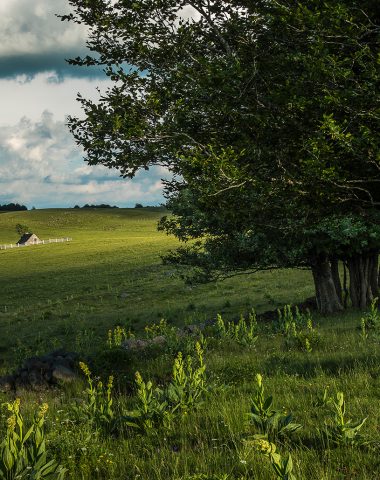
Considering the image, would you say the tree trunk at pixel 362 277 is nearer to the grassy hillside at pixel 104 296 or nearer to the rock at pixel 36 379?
the grassy hillside at pixel 104 296

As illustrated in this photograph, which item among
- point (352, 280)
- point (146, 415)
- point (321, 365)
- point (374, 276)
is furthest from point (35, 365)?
point (374, 276)

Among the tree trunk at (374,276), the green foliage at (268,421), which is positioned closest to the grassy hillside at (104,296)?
the tree trunk at (374,276)

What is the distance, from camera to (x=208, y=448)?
17.5ft

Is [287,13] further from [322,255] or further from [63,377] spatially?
[322,255]

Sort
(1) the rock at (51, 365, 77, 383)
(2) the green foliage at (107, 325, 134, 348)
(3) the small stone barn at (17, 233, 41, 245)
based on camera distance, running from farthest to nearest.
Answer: (3) the small stone barn at (17, 233, 41, 245) → (2) the green foliage at (107, 325, 134, 348) → (1) the rock at (51, 365, 77, 383)

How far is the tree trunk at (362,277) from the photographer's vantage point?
1880cm

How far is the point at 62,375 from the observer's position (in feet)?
32.9

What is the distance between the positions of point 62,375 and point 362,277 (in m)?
12.9

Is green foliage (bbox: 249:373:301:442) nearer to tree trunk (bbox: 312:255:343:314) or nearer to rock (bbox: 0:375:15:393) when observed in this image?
rock (bbox: 0:375:15:393)

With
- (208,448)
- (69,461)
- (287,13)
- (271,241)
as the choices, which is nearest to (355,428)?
(208,448)

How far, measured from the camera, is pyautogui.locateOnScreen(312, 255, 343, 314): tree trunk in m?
18.9

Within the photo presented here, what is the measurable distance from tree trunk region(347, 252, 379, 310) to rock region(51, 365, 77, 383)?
484 inches

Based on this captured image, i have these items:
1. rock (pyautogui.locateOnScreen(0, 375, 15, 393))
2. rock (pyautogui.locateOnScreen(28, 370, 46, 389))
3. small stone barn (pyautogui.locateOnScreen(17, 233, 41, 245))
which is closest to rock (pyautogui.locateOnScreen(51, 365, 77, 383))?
rock (pyautogui.locateOnScreen(28, 370, 46, 389))

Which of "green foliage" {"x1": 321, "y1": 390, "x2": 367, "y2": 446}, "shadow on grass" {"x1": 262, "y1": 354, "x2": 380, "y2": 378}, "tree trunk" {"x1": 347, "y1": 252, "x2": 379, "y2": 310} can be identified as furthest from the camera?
"tree trunk" {"x1": 347, "y1": 252, "x2": 379, "y2": 310}
